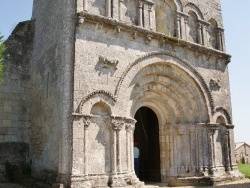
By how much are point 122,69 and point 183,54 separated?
2915 millimetres

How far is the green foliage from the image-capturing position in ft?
31.0

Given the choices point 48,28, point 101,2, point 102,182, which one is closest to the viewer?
point 102,182

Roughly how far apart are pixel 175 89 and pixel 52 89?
4.38 metres

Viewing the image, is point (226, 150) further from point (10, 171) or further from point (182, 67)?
point (10, 171)

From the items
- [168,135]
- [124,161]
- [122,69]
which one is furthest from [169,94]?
[124,161]

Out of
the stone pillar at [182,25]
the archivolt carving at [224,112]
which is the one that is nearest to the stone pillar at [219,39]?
the stone pillar at [182,25]

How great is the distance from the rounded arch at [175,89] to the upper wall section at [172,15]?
1.18 meters

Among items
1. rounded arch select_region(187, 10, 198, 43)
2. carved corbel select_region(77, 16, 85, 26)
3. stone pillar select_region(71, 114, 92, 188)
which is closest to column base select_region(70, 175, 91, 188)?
stone pillar select_region(71, 114, 92, 188)

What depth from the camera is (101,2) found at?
9.02m

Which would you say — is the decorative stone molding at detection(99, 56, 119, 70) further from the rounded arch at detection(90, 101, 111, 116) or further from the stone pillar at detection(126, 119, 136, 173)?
the stone pillar at detection(126, 119, 136, 173)

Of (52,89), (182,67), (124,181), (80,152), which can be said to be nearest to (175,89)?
(182,67)

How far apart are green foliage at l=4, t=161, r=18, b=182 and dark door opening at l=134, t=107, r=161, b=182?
5005 mm

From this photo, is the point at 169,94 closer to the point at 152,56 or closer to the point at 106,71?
the point at 152,56

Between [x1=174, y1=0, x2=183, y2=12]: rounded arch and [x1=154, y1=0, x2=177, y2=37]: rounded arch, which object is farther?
[x1=174, y1=0, x2=183, y2=12]: rounded arch
